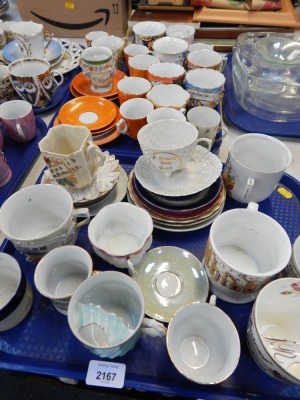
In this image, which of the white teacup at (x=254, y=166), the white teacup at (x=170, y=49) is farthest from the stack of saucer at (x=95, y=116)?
the white teacup at (x=254, y=166)

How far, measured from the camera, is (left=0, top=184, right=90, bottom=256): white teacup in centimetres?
52

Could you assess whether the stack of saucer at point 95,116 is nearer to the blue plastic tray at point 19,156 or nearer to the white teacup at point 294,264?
the blue plastic tray at point 19,156

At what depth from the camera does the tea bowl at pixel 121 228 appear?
557 millimetres

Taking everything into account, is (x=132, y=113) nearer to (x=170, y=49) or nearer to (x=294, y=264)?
(x=170, y=49)

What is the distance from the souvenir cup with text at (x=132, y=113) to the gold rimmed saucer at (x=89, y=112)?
6cm

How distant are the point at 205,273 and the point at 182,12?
1068 mm

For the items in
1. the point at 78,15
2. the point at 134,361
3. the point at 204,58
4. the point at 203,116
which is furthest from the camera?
the point at 78,15

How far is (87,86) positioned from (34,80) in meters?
0.17

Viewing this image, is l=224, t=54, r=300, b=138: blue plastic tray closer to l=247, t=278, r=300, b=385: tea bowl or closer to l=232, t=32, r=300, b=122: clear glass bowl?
l=232, t=32, r=300, b=122: clear glass bowl

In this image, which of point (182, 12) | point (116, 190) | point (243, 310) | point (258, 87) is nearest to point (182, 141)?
point (116, 190)

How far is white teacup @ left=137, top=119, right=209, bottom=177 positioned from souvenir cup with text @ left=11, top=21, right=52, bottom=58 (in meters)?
0.60

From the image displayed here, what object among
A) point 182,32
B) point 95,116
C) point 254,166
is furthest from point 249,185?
point 182,32

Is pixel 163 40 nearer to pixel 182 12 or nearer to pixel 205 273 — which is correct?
pixel 182 12

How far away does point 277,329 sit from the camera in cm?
52
